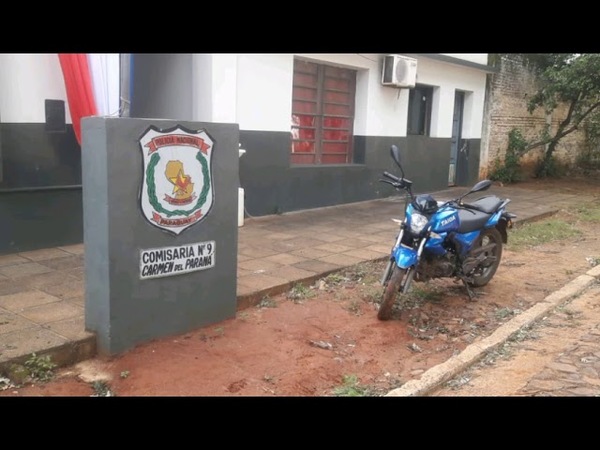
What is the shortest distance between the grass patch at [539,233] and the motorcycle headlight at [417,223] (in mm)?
3574

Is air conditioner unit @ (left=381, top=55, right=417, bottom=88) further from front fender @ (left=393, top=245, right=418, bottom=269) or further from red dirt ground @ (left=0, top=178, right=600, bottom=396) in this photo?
front fender @ (left=393, top=245, right=418, bottom=269)

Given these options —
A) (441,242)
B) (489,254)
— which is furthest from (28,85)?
(489,254)

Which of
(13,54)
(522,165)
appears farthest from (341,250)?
(522,165)

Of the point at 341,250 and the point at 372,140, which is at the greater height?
the point at 372,140

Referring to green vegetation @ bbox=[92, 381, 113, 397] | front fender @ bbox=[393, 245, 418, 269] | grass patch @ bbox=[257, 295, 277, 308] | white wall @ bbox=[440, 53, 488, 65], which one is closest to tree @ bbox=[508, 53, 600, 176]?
white wall @ bbox=[440, 53, 488, 65]

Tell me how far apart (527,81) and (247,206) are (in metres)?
10.2

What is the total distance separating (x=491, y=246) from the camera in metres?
5.70

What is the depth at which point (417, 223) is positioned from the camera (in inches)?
182

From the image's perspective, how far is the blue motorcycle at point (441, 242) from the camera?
183 inches

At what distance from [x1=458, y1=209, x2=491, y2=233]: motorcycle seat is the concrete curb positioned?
900mm

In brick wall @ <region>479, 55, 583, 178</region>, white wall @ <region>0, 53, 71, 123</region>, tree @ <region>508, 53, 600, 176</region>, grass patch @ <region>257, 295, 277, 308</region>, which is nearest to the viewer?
grass patch @ <region>257, 295, 277, 308</region>

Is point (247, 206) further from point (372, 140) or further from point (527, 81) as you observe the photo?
point (527, 81)

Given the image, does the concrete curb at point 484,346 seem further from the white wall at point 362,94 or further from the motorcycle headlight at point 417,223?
the white wall at point 362,94

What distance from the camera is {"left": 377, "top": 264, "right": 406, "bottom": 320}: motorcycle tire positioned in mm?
4625
